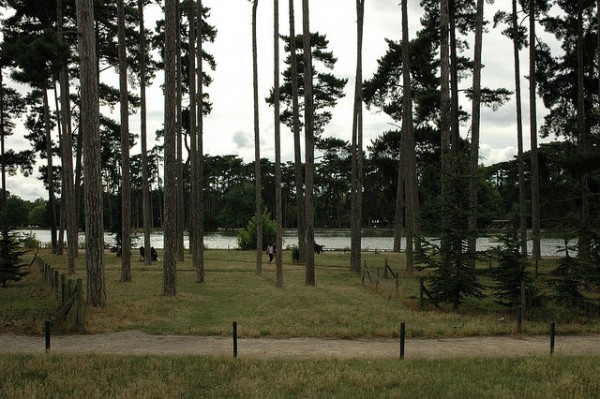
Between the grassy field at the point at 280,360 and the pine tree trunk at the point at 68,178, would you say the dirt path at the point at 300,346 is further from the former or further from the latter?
the pine tree trunk at the point at 68,178

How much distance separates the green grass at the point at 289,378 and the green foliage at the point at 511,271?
20.5ft

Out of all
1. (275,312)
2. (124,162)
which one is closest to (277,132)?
(124,162)

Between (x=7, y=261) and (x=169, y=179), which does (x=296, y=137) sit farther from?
(x=7, y=261)

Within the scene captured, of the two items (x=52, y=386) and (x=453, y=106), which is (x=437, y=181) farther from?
(x=52, y=386)

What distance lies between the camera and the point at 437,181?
20734 millimetres

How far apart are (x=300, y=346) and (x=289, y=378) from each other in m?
3.31

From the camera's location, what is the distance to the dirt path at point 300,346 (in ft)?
37.6

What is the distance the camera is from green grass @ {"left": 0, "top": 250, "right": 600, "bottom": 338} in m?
13.9

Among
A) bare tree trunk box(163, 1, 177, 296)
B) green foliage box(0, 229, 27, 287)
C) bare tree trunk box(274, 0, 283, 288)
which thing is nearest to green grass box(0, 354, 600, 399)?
bare tree trunk box(163, 1, 177, 296)

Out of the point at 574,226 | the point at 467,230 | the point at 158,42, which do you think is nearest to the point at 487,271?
the point at 467,230

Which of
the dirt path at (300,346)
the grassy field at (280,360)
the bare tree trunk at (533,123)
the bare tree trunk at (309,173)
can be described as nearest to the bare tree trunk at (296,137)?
the bare tree trunk at (309,173)

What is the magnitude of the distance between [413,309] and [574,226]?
6436mm

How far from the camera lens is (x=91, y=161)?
17734mm

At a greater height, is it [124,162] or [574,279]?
[124,162]
